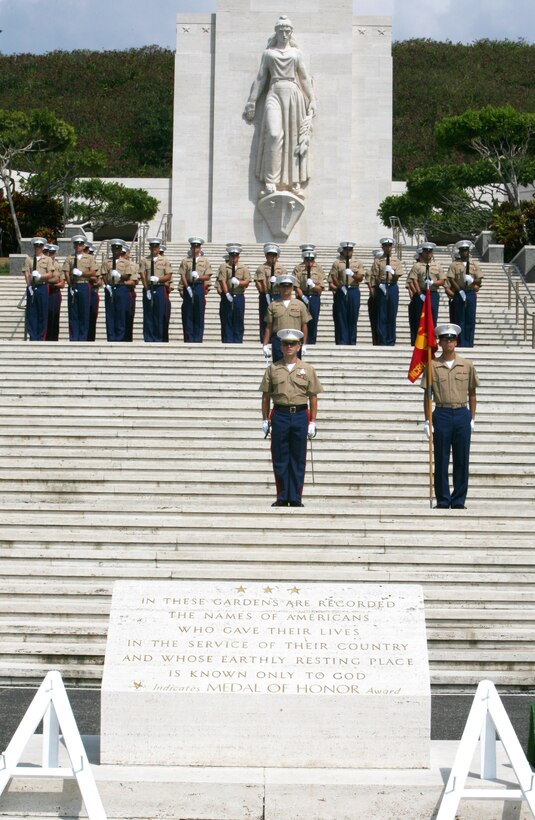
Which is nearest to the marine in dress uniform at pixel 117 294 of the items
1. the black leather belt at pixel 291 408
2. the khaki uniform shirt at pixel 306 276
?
the khaki uniform shirt at pixel 306 276

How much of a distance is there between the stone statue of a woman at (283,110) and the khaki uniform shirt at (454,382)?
16.6 metres

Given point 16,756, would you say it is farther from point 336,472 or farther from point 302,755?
point 336,472

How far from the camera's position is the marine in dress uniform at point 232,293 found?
61.6 ft


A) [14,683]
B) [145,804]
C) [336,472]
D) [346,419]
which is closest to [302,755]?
[145,804]

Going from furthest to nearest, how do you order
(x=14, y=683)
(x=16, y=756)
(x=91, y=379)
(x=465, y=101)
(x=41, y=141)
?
(x=465, y=101) → (x=41, y=141) → (x=91, y=379) → (x=14, y=683) → (x=16, y=756)

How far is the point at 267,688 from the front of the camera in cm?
702

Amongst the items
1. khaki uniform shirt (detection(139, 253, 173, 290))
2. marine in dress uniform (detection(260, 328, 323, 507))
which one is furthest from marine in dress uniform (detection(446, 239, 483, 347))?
marine in dress uniform (detection(260, 328, 323, 507))

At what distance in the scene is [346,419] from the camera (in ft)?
49.2

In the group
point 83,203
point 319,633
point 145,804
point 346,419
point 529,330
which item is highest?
point 83,203

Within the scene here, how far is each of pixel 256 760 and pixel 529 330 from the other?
48.9ft

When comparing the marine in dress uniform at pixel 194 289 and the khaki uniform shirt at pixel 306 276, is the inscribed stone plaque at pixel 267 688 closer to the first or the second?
the khaki uniform shirt at pixel 306 276

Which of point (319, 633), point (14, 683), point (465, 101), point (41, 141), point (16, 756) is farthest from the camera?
point (465, 101)

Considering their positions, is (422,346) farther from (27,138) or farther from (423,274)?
(27,138)

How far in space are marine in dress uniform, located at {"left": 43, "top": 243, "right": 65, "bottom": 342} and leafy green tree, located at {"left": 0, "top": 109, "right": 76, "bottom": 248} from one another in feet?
51.1
